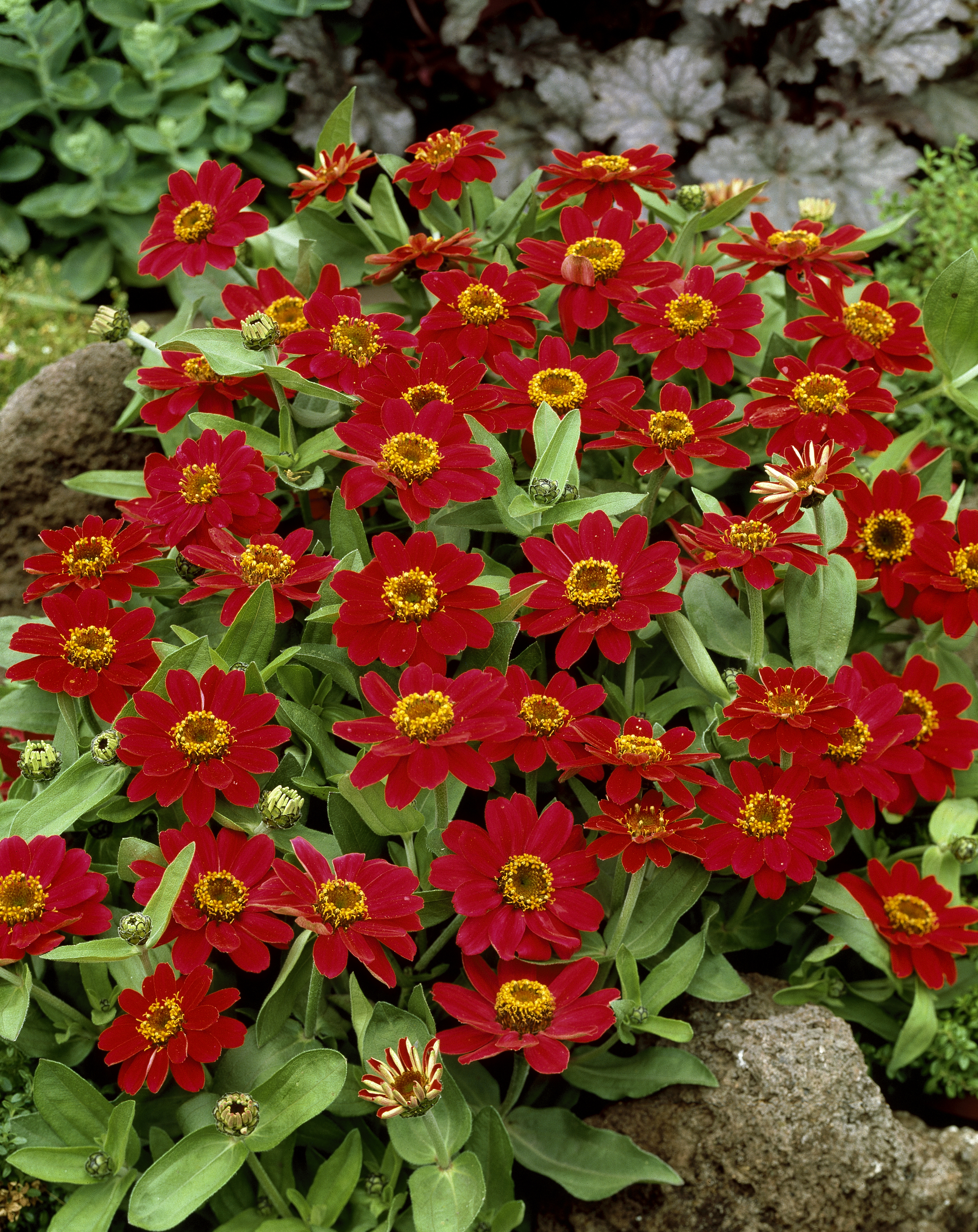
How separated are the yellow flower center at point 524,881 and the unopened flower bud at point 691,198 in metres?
0.96

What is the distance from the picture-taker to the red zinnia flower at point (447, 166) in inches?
58.3

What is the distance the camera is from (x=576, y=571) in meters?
1.12

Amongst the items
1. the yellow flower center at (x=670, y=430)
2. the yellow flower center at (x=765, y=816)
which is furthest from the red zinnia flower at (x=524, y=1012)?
the yellow flower center at (x=670, y=430)

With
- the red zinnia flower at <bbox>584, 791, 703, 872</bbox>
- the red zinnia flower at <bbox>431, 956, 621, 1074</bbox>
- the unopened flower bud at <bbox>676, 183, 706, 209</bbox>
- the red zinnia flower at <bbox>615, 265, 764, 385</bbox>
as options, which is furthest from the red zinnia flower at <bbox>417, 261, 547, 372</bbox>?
the red zinnia flower at <bbox>431, 956, 621, 1074</bbox>

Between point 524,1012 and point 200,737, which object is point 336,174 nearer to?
point 200,737

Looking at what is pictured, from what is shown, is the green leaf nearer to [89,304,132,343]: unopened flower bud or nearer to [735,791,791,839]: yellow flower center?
[735,791,791,839]: yellow flower center

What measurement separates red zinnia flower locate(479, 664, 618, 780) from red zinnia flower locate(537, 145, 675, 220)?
67 centimetres

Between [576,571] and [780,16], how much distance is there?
3.06 m

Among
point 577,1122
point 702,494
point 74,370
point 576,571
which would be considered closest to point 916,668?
point 702,494

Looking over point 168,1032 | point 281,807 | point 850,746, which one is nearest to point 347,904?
point 281,807

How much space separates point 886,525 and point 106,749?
90cm

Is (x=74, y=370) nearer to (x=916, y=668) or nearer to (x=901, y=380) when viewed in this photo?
(x=916, y=668)

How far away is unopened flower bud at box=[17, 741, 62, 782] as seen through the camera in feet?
3.73

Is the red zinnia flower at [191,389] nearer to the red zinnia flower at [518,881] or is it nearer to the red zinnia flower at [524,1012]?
the red zinnia flower at [518,881]
